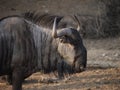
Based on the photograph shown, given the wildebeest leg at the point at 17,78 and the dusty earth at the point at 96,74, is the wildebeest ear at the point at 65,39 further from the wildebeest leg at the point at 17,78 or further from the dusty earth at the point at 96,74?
the dusty earth at the point at 96,74

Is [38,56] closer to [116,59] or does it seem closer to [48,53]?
[48,53]

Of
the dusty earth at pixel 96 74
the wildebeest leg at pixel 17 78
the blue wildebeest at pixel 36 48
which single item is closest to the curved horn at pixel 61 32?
the blue wildebeest at pixel 36 48

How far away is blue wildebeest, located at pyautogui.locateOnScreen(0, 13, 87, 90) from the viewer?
26.1ft

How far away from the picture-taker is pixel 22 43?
800 cm

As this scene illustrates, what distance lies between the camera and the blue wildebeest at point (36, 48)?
26.1 ft

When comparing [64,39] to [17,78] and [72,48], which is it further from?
[17,78]

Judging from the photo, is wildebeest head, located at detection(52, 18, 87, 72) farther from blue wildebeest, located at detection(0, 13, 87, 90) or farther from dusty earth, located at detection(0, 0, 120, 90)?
dusty earth, located at detection(0, 0, 120, 90)

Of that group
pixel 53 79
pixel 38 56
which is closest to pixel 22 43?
pixel 38 56

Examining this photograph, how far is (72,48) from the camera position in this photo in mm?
8164

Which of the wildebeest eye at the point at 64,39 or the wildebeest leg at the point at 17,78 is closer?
the wildebeest leg at the point at 17,78

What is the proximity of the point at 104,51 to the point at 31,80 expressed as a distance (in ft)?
11.4

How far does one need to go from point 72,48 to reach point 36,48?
0.66m

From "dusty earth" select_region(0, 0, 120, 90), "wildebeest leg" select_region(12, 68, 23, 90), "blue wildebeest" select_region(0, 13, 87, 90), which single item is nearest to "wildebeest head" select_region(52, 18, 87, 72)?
"blue wildebeest" select_region(0, 13, 87, 90)

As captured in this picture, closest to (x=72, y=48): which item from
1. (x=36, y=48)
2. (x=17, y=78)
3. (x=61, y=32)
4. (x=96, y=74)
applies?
(x=61, y=32)
